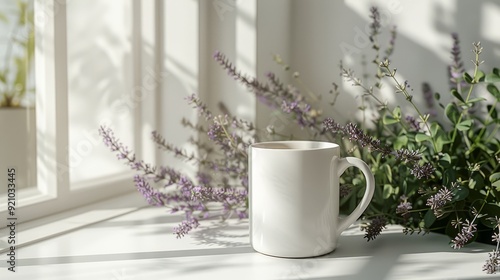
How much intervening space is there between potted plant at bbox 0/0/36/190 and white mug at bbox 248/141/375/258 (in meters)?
0.64

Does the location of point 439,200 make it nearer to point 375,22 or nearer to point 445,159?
point 445,159

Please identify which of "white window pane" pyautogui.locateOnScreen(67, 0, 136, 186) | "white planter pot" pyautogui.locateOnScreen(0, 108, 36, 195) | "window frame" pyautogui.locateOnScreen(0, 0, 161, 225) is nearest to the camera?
"window frame" pyautogui.locateOnScreen(0, 0, 161, 225)

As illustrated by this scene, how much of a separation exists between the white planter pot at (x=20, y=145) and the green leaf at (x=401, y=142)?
80cm

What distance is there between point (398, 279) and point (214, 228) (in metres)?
0.39

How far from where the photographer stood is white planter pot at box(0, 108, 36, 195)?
1210mm

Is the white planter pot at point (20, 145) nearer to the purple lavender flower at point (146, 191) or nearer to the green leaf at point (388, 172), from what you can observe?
the purple lavender flower at point (146, 191)

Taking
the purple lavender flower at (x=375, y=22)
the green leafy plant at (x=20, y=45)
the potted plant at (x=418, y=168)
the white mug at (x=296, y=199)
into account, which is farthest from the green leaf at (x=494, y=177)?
the green leafy plant at (x=20, y=45)

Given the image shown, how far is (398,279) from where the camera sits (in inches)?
29.8

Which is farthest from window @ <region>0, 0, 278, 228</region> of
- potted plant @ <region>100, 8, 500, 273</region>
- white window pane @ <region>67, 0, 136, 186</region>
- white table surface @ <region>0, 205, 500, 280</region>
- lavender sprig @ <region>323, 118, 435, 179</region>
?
lavender sprig @ <region>323, 118, 435, 179</region>

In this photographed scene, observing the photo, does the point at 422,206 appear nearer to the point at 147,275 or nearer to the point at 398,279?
the point at 398,279

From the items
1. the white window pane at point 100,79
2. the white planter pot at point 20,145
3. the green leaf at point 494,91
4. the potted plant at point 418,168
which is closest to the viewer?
the potted plant at point 418,168

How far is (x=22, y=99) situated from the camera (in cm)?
132

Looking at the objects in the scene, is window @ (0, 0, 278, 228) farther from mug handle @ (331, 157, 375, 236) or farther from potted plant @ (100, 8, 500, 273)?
mug handle @ (331, 157, 375, 236)

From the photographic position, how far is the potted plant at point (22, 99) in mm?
1226
